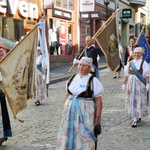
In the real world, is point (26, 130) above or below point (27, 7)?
below

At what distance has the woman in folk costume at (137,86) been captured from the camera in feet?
21.3

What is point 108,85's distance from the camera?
40.8 feet

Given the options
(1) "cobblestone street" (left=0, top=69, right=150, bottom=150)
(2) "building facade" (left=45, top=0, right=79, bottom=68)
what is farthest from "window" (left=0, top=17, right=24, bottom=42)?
(1) "cobblestone street" (left=0, top=69, right=150, bottom=150)

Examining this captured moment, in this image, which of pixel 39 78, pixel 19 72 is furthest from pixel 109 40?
pixel 19 72

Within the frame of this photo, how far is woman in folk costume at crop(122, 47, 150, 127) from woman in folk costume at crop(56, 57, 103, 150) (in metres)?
2.55

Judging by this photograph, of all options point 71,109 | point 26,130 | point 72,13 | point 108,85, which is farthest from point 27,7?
point 71,109

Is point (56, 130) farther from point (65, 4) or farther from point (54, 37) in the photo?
point (65, 4)

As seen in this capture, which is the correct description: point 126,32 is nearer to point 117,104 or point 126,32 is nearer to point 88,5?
point 88,5

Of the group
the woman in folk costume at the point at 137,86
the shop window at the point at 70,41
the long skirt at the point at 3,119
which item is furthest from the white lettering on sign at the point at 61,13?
the long skirt at the point at 3,119

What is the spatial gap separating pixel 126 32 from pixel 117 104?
27.7 m

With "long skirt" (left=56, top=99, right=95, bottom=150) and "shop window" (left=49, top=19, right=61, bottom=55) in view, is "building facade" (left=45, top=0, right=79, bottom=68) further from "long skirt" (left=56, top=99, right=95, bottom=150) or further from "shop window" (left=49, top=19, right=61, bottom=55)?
"long skirt" (left=56, top=99, right=95, bottom=150)

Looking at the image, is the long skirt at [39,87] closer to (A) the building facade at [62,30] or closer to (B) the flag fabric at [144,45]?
(B) the flag fabric at [144,45]

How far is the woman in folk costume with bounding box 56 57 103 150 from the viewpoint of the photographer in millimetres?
4051

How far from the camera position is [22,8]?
1702 cm
